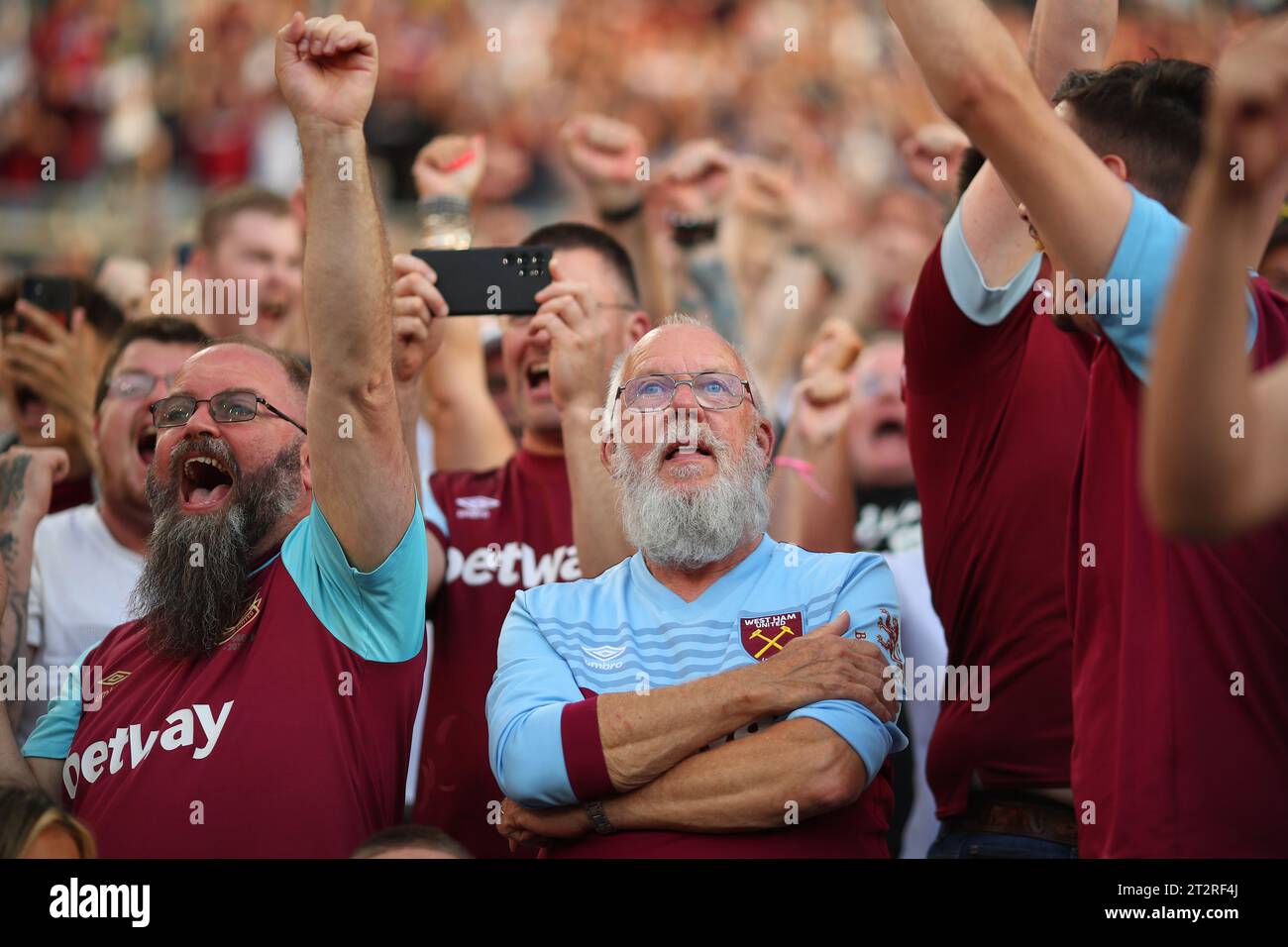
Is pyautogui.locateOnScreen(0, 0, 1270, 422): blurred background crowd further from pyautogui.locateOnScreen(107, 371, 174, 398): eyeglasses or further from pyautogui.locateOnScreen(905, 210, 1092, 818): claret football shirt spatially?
pyautogui.locateOnScreen(905, 210, 1092, 818): claret football shirt

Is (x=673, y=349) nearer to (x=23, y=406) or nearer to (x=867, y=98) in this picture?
(x=23, y=406)

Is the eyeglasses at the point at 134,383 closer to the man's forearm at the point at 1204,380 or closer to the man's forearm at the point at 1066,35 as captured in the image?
the man's forearm at the point at 1066,35

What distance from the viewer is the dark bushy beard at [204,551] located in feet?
9.89

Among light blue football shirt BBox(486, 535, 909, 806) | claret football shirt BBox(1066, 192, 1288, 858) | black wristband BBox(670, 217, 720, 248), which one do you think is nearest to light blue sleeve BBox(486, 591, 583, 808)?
light blue football shirt BBox(486, 535, 909, 806)

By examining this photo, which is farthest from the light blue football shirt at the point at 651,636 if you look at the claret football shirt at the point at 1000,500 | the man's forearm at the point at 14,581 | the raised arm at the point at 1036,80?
the man's forearm at the point at 14,581

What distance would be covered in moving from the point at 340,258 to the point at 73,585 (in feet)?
5.50

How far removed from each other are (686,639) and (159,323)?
6.93ft

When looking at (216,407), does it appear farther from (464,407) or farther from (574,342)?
(464,407)

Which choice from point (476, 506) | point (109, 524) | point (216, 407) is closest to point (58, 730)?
point (216, 407)

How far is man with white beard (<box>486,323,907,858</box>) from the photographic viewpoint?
8.38 feet

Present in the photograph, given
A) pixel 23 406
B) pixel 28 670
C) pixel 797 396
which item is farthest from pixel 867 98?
pixel 28 670

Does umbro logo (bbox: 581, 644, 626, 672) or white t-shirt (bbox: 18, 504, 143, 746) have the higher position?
white t-shirt (bbox: 18, 504, 143, 746)

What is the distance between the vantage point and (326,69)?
2.82 metres

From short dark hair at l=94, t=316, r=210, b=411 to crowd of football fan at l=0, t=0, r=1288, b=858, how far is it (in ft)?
0.06
